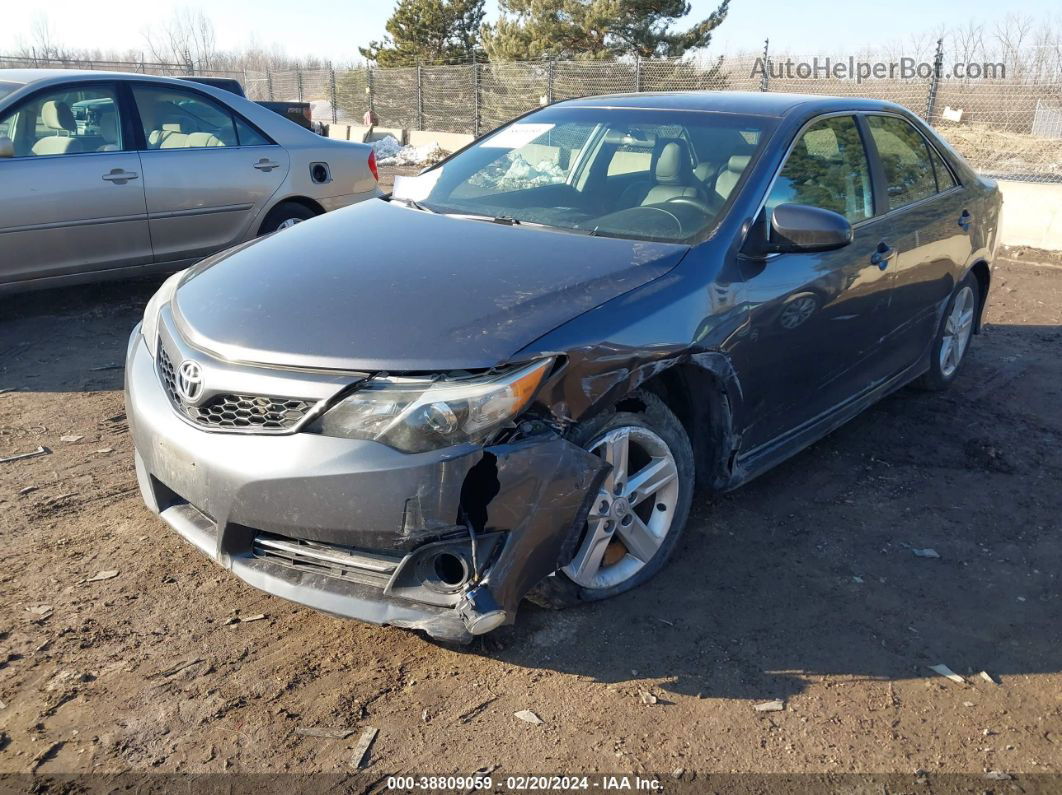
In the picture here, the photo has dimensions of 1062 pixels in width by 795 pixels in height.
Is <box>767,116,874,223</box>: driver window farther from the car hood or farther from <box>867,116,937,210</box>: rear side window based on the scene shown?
the car hood

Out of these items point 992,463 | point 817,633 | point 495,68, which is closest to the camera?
point 817,633

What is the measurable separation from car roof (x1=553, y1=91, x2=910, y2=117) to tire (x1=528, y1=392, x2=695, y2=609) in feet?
5.36

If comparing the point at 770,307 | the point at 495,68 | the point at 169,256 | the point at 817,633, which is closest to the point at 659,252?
the point at 770,307

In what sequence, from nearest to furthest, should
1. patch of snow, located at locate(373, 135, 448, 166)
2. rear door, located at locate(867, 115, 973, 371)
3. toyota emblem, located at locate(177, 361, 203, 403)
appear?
toyota emblem, located at locate(177, 361, 203, 403)
rear door, located at locate(867, 115, 973, 371)
patch of snow, located at locate(373, 135, 448, 166)

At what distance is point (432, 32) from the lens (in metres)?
33.6

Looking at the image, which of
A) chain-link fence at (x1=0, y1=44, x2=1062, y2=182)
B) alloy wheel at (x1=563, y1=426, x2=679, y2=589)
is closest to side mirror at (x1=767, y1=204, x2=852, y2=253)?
alloy wheel at (x1=563, y1=426, x2=679, y2=589)

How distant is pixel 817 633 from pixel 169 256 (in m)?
5.32

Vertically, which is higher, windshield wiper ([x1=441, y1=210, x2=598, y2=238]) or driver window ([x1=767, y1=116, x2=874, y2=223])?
driver window ([x1=767, y1=116, x2=874, y2=223])

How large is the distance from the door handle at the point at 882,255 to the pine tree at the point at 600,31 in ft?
79.7

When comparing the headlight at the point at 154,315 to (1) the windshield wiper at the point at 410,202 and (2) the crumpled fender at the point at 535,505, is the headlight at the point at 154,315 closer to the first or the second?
(1) the windshield wiper at the point at 410,202

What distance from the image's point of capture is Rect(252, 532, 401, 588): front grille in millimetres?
2613

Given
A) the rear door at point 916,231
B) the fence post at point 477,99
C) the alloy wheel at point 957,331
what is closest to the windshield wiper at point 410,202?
the rear door at point 916,231

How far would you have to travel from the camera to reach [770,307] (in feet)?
11.3

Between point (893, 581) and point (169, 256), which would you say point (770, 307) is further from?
point (169, 256)
